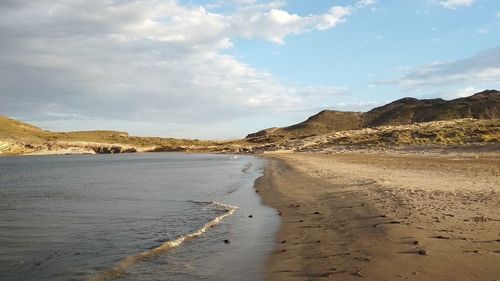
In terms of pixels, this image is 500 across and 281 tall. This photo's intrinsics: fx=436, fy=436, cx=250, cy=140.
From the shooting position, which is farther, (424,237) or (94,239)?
(94,239)

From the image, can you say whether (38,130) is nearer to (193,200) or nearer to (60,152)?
(60,152)

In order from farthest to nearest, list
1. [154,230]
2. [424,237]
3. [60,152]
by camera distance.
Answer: [60,152]
[154,230]
[424,237]

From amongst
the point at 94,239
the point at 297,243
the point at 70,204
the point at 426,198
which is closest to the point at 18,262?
the point at 94,239

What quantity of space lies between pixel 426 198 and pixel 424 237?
5784 millimetres

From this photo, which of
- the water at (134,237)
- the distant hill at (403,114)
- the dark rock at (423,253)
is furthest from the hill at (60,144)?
the dark rock at (423,253)

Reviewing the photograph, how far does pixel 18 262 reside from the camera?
389 inches

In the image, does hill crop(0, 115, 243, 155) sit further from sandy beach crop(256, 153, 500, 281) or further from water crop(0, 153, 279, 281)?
sandy beach crop(256, 153, 500, 281)

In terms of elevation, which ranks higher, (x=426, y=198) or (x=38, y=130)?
(x=38, y=130)

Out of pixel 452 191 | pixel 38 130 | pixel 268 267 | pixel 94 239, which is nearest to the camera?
pixel 268 267

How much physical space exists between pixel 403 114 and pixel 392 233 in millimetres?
136650

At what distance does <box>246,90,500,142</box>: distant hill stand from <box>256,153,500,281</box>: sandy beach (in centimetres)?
10484

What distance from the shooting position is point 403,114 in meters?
139

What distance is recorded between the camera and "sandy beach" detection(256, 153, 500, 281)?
25.3 ft

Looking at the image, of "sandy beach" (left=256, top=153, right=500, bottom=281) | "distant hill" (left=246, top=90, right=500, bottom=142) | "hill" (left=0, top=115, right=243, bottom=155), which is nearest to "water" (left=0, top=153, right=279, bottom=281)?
"sandy beach" (left=256, top=153, right=500, bottom=281)
